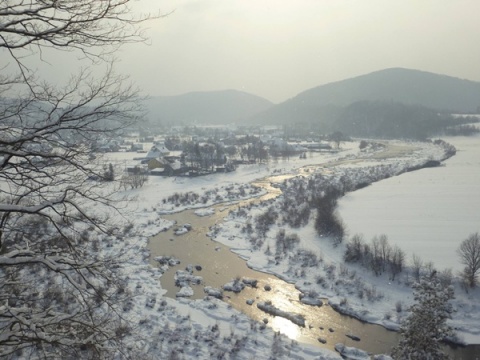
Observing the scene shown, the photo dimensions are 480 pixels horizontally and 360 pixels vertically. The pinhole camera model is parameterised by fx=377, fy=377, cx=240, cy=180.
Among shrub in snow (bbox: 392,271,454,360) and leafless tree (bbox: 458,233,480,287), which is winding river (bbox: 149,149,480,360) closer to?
shrub in snow (bbox: 392,271,454,360)

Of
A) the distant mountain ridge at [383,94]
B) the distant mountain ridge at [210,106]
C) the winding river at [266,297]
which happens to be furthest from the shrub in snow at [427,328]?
the distant mountain ridge at [210,106]

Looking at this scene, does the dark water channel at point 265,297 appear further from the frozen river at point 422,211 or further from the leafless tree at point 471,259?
the frozen river at point 422,211

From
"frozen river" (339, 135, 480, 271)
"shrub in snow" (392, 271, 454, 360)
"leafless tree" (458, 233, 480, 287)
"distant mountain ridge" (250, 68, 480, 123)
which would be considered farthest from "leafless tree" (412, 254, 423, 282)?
"distant mountain ridge" (250, 68, 480, 123)

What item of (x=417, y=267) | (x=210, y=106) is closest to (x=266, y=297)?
(x=417, y=267)

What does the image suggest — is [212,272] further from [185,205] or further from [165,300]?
[185,205]

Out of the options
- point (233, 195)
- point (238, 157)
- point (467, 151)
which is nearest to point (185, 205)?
point (233, 195)
